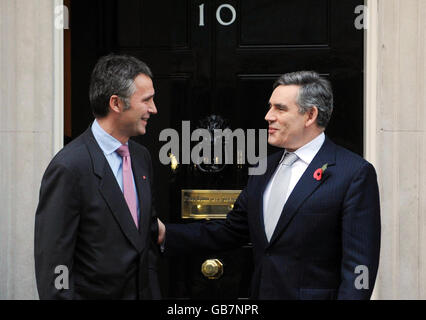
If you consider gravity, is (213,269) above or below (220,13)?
below

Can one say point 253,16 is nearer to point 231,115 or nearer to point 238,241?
point 231,115

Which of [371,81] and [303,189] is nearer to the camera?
[303,189]

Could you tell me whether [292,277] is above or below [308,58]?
below

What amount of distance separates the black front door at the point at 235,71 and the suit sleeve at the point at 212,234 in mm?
685

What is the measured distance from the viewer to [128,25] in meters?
4.23

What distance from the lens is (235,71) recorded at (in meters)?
4.09

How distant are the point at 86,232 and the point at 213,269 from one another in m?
1.56

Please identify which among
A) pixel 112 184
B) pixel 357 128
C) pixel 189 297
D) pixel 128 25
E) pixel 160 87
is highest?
pixel 128 25

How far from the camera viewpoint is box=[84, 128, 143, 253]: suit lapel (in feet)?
8.79

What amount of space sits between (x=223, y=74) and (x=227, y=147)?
472mm

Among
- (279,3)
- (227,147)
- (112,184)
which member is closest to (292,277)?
(112,184)

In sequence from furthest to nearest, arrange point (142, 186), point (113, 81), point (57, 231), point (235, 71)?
point (235, 71)
point (142, 186)
point (113, 81)
point (57, 231)
